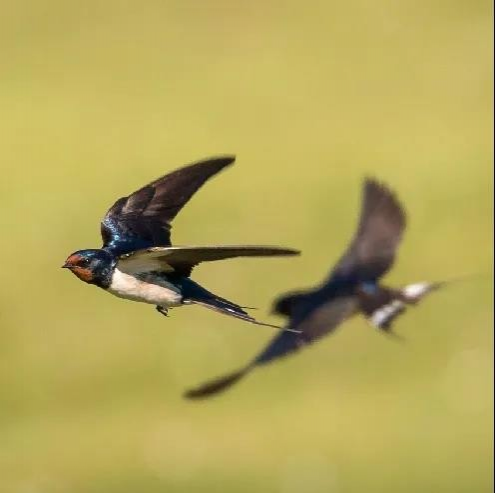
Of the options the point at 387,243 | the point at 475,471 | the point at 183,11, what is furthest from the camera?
the point at 183,11

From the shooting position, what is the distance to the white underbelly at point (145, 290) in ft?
8.83

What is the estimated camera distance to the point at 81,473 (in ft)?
28.1

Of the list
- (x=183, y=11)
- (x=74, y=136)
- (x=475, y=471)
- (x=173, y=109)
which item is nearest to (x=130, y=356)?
(x=475, y=471)

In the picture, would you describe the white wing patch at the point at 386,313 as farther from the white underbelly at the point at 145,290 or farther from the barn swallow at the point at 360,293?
the white underbelly at the point at 145,290

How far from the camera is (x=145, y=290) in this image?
273 cm

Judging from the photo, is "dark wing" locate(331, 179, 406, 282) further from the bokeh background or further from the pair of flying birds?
the bokeh background

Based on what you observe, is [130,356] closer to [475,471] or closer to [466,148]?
[475,471]

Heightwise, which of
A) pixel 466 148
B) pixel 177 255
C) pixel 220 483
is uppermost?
pixel 177 255

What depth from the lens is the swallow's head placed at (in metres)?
2.70

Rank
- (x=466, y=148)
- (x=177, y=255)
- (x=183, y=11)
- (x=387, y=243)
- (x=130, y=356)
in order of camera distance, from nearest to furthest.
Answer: (x=177, y=255)
(x=387, y=243)
(x=130, y=356)
(x=466, y=148)
(x=183, y=11)

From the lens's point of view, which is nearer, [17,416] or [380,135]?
[17,416]

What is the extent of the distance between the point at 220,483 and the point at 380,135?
4.52 m

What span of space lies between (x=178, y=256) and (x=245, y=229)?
26.1 feet

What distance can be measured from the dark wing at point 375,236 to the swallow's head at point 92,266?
2736mm
